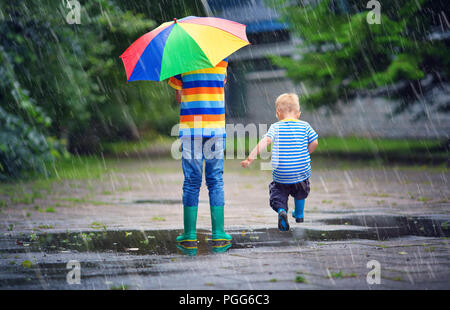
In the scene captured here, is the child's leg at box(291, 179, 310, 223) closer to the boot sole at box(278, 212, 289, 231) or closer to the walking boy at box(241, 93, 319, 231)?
the walking boy at box(241, 93, 319, 231)

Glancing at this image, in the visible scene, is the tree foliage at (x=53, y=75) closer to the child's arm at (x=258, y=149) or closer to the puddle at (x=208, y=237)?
the puddle at (x=208, y=237)

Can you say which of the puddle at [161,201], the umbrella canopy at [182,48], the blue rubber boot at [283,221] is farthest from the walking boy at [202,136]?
the puddle at [161,201]

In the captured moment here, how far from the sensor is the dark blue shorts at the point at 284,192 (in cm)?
646

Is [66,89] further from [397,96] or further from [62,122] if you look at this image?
[397,96]

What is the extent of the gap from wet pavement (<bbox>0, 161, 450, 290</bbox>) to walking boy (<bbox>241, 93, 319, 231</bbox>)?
1.31 ft

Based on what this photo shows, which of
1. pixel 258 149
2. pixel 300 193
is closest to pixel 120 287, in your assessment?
pixel 258 149

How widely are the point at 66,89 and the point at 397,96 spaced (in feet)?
27.7

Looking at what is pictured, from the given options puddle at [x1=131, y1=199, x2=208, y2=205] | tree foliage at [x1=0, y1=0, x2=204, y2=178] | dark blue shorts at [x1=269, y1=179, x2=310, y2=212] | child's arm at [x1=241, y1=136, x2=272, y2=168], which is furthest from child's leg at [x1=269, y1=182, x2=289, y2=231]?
tree foliage at [x1=0, y1=0, x2=204, y2=178]

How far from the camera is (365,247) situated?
574cm

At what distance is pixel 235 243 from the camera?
240 inches

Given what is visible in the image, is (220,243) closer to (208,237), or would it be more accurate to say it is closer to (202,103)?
(208,237)

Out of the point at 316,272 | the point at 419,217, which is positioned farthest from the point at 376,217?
the point at 316,272

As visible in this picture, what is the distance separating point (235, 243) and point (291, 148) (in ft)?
3.52

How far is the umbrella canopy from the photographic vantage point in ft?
18.8
